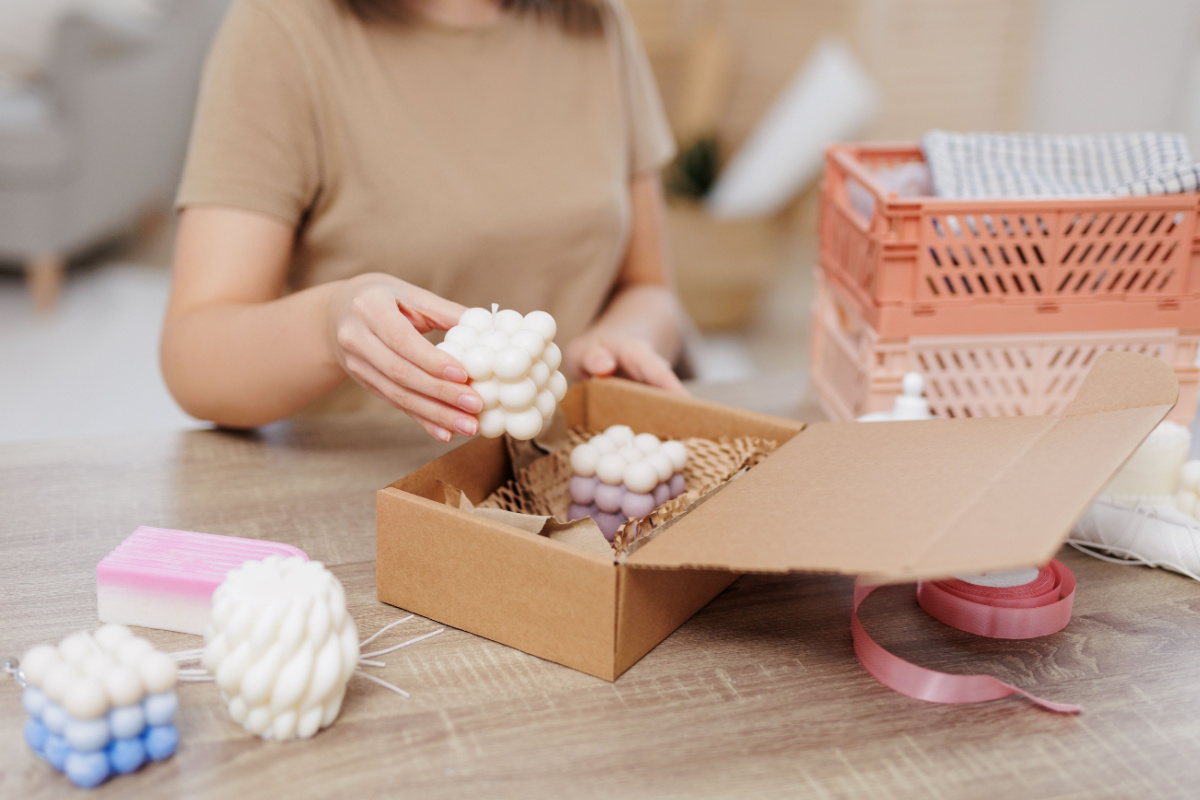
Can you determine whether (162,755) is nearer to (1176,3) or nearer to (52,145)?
(1176,3)

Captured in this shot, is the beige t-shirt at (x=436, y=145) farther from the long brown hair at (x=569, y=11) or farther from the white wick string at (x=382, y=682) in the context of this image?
the white wick string at (x=382, y=682)

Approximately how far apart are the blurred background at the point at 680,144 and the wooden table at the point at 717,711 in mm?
2063

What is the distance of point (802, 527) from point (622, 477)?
22 centimetres

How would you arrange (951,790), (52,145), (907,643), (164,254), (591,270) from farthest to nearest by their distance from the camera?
(164,254)
(52,145)
(591,270)
(907,643)
(951,790)

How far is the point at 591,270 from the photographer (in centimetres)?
137

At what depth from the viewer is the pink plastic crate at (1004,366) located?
101 centimetres

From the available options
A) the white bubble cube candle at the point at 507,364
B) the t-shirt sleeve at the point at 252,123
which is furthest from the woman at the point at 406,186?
the white bubble cube candle at the point at 507,364

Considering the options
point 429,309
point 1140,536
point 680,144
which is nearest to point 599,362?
point 429,309

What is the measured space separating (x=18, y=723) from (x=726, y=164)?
3.86 metres

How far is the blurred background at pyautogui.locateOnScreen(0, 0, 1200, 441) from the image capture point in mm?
3033

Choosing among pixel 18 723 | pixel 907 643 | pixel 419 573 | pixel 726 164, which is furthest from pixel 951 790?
pixel 726 164

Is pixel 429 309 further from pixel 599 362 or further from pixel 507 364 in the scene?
pixel 599 362

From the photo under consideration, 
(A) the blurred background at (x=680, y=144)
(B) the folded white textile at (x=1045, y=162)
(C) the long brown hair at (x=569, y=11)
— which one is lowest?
(A) the blurred background at (x=680, y=144)

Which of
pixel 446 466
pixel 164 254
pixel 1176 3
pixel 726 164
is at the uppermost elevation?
pixel 1176 3
